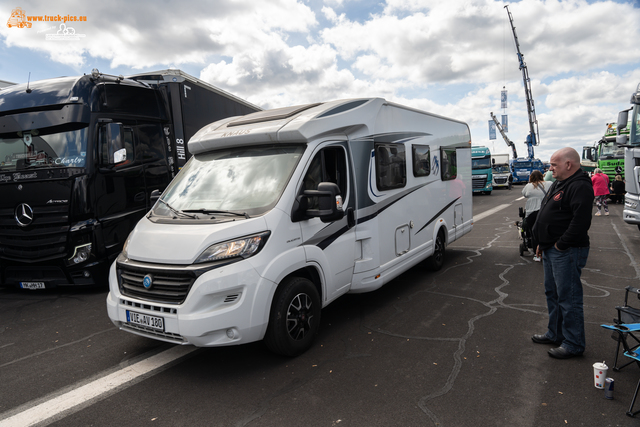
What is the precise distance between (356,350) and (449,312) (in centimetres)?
172

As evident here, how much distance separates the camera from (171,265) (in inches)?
146

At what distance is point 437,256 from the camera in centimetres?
768

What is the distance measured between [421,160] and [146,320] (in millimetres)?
4867

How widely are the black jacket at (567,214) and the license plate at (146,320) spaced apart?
12.2 ft

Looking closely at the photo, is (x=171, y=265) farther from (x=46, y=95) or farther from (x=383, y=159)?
(x=46, y=95)

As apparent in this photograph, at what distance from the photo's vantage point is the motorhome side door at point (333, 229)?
435cm

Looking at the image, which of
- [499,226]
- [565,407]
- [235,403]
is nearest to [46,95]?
[235,403]

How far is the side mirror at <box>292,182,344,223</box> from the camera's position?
4.03 metres

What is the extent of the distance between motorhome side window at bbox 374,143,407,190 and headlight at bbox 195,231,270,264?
7.33 ft

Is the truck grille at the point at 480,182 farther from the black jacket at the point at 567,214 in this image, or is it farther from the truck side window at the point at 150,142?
the black jacket at the point at 567,214

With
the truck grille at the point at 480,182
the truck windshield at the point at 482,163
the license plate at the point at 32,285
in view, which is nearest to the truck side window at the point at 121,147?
the license plate at the point at 32,285

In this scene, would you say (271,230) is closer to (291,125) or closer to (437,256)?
(291,125)

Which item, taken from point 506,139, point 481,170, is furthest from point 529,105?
point 481,170

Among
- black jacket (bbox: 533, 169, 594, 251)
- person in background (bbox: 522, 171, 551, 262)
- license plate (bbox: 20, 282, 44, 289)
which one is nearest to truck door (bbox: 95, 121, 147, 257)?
license plate (bbox: 20, 282, 44, 289)
